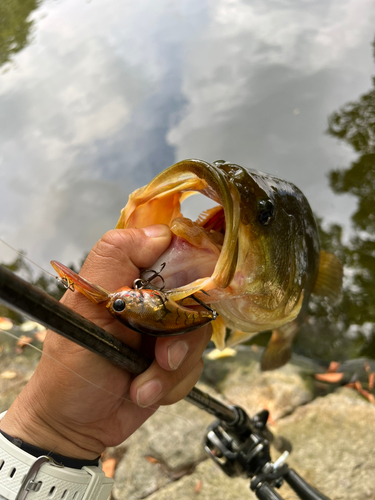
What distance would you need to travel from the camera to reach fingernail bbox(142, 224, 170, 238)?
101 centimetres

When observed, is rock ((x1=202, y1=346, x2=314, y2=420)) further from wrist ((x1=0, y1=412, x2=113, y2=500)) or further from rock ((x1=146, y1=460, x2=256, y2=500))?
wrist ((x1=0, y1=412, x2=113, y2=500))

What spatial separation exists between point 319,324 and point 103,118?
3.51 m

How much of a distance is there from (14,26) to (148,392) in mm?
5926

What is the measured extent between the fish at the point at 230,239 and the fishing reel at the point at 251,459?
0.52 m

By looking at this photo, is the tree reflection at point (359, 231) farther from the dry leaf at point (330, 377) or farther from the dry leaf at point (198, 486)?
the dry leaf at point (198, 486)

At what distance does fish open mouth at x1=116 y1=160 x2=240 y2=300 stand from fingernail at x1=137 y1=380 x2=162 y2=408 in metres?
0.29

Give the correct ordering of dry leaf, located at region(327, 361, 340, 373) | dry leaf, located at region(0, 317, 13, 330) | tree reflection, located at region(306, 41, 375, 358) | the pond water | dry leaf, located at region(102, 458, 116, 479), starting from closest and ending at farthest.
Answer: dry leaf, located at region(0, 317, 13, 330), dry leaf, located at region(102, 458, 116, 479), dry leaf, located at region(327, 361, 340, 373), tree reflection, located at region(306, 41, 375, 358), the pond water

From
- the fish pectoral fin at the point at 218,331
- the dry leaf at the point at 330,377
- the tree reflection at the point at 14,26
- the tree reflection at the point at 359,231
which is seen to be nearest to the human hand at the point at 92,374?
the fish pectoral fin at the point at 218,331

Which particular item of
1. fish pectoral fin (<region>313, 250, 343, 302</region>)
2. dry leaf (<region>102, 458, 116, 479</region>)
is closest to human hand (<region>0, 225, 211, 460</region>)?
dry leaf (<region>102, 458, 116, 479</region>)

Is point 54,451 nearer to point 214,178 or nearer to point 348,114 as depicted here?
point 214,178

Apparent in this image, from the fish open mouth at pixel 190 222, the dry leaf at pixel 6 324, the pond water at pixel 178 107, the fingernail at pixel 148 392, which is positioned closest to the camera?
the dry leaf at pixel 6 324

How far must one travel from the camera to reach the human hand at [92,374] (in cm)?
92

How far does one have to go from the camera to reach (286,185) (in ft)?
4.42

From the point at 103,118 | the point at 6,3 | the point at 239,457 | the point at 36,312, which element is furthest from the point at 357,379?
the point at 6,3
